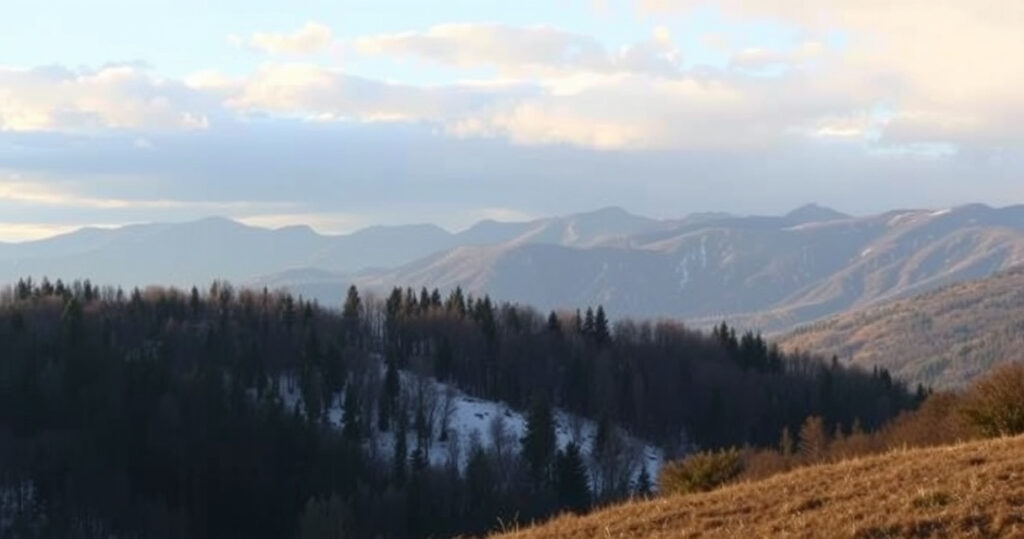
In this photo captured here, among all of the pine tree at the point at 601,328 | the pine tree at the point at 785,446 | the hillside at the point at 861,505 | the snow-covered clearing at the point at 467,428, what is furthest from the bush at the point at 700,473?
the pine tree at the point at 601,328

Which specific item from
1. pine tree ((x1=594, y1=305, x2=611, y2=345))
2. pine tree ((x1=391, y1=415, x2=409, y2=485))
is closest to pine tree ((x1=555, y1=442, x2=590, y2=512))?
pine tree ((x1=391, y1=415, x2=409, y2=485))

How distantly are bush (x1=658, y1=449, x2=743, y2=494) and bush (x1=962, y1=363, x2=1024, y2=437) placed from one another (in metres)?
5.87

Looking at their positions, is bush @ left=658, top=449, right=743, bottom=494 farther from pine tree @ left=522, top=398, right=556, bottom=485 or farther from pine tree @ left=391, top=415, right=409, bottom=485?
pine tree @ left=522, top=398, right=556, bottom=485

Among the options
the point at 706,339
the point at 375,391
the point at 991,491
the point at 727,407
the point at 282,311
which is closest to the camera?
the point at 991,491

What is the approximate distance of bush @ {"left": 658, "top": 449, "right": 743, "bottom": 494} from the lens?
101 ft

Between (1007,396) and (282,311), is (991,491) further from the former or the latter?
(282,311)

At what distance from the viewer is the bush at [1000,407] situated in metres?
32.0

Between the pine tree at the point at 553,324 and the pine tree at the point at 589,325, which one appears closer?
the pine tree at the point at 553,324

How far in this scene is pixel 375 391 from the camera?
144 metres

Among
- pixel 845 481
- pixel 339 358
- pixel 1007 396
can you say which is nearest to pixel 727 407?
pixel 339 358

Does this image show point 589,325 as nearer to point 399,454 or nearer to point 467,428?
point 467,428

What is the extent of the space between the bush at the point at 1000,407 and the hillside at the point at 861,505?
19.6ft

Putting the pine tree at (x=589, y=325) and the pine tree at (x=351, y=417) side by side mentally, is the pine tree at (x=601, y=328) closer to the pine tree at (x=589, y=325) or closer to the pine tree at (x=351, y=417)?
the pine tree at (x=589, y=325)

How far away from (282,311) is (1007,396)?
141953 mm
